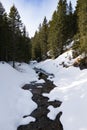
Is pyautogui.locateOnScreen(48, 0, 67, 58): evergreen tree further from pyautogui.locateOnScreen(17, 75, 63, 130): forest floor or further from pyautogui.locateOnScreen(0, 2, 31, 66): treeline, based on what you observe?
pyautogui.locateOnScreen(17, 75, 63, 130): forest floor

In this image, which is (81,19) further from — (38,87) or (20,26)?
(38,87)

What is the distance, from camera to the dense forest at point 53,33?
38.0 metres

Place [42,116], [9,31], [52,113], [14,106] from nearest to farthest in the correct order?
[42,116]
[52,113]
[14,106]
[9,31]

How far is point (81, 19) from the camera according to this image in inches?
1463

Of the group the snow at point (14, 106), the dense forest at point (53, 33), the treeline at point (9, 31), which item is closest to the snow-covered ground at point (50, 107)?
the snow at point (14, 106)

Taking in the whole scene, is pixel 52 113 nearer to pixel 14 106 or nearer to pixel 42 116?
pixel 42 116

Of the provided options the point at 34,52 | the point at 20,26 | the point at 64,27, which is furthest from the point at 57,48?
the point at 34,52

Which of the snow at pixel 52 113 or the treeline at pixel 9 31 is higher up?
the treeline at pixel 9 31

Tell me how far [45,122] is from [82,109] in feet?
9.46

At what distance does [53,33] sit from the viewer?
180 feet

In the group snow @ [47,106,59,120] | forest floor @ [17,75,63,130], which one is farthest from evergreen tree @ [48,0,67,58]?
snow @ [47,106,59,120]

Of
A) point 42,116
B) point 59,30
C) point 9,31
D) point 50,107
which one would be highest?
point 59,30

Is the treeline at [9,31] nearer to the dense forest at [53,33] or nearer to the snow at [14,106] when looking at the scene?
the dense forest at [53,33]

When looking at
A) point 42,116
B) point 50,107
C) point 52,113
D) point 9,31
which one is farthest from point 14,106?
point 9,31
